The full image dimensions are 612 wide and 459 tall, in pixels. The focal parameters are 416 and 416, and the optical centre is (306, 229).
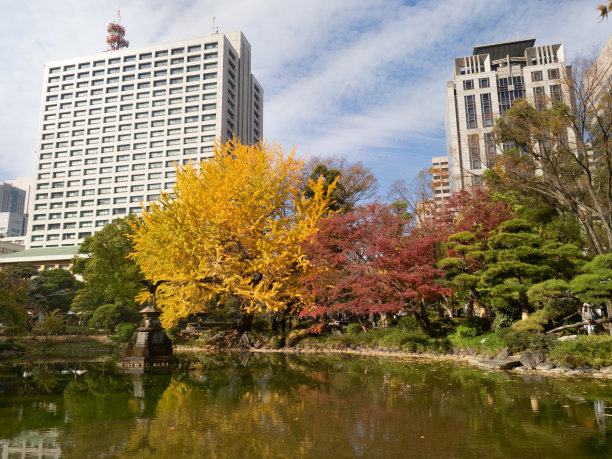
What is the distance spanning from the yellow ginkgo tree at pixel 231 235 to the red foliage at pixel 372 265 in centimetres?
113

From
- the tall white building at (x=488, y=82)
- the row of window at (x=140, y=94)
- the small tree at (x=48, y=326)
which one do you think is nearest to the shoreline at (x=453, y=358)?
the small tree at (x=48, y=326)

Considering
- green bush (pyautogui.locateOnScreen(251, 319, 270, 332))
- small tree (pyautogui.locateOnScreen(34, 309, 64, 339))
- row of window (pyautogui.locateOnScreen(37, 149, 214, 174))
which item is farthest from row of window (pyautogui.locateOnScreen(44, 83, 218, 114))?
green bush (pyautogui.locateOnScreen(251, 319, 270, 332))

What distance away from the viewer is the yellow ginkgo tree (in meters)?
20.3

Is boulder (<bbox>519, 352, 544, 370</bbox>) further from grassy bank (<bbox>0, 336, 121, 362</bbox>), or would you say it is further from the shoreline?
grassy bank (<bbox>0, 336, 121, 362</bbox>)

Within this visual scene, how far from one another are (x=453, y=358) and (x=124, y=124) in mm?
76965

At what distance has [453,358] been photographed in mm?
16734

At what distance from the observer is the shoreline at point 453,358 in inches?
468

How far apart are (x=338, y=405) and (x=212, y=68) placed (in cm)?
7665

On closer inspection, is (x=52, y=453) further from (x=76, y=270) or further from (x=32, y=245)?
(x=32, y=245)

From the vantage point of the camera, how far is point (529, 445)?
5590 mm

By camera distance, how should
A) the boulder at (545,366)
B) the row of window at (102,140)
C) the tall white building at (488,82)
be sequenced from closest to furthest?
the boulder at (545,366)
the tall white building at (488,82)
the row of window at (102,140)

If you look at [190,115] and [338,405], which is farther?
[190,115]

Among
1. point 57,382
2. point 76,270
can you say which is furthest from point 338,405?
point 76,270

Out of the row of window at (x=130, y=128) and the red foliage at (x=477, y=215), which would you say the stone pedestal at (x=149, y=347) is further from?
the row of window at (x=130, y=128)
